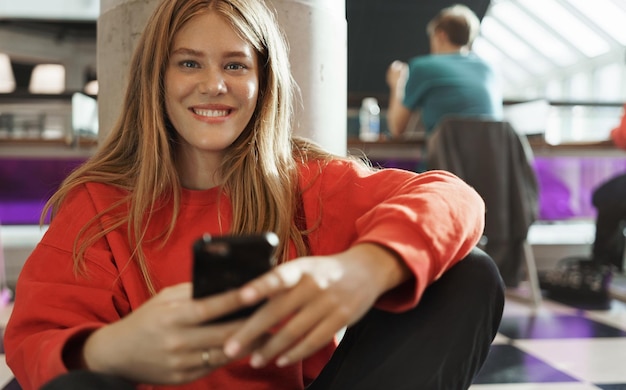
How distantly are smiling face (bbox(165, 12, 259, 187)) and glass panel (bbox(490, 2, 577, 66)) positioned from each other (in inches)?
443

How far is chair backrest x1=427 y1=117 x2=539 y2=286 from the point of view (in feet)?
8.48

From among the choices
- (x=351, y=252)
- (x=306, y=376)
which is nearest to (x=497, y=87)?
(x=306, y=376)

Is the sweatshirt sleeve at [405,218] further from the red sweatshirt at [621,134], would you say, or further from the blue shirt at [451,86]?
the red sweatshirt at [621,134]

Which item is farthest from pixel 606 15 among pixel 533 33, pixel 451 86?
pixel 451 86

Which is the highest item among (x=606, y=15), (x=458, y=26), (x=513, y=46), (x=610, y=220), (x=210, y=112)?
(x=513, y=46)

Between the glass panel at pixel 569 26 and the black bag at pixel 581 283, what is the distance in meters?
9.08

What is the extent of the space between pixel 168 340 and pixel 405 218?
296 mm

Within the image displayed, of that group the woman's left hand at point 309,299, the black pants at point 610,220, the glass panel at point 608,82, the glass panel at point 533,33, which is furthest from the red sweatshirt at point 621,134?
the glass panel at point 533,33

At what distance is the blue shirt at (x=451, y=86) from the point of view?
107 inches

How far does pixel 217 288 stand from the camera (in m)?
0.60

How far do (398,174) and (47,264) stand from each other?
0.52 meters

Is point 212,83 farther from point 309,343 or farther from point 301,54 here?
point 309,343

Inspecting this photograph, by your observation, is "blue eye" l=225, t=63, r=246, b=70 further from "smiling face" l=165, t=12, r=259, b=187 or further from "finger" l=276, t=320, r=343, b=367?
"finger" l=276, t=320, r=343, b=367

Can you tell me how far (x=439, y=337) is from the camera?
2.57ft
